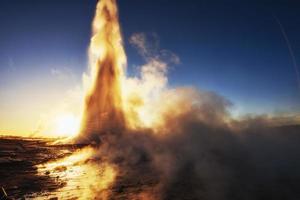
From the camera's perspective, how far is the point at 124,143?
3956cm

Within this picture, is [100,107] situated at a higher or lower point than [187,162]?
higher

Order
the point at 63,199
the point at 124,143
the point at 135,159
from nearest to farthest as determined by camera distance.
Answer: the point at 63,199 → the point at 135,159 → the point at 124,143

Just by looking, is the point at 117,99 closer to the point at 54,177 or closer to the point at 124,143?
the point at 124,143

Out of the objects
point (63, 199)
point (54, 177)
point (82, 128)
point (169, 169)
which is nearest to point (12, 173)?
point (54, 177)

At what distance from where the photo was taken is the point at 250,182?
17.5m

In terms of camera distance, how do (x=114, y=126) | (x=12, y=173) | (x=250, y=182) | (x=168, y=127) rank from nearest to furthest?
(x=250, y=182) → (x=12, y=173) → (x=168, y=127) → (x=114, y=126)

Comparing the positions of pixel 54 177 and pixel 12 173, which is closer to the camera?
pixel 54 177

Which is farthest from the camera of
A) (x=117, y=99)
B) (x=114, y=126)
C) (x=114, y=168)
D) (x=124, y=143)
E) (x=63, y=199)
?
(x=117, y=99)

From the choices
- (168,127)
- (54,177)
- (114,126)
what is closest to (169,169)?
(54,177)

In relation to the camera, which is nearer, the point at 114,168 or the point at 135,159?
the point at 114,168

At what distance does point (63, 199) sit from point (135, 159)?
51.4 feet

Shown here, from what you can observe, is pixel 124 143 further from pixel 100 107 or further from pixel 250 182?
pixel 250 182

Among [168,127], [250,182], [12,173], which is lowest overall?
[250,182]

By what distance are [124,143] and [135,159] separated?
1058cm
